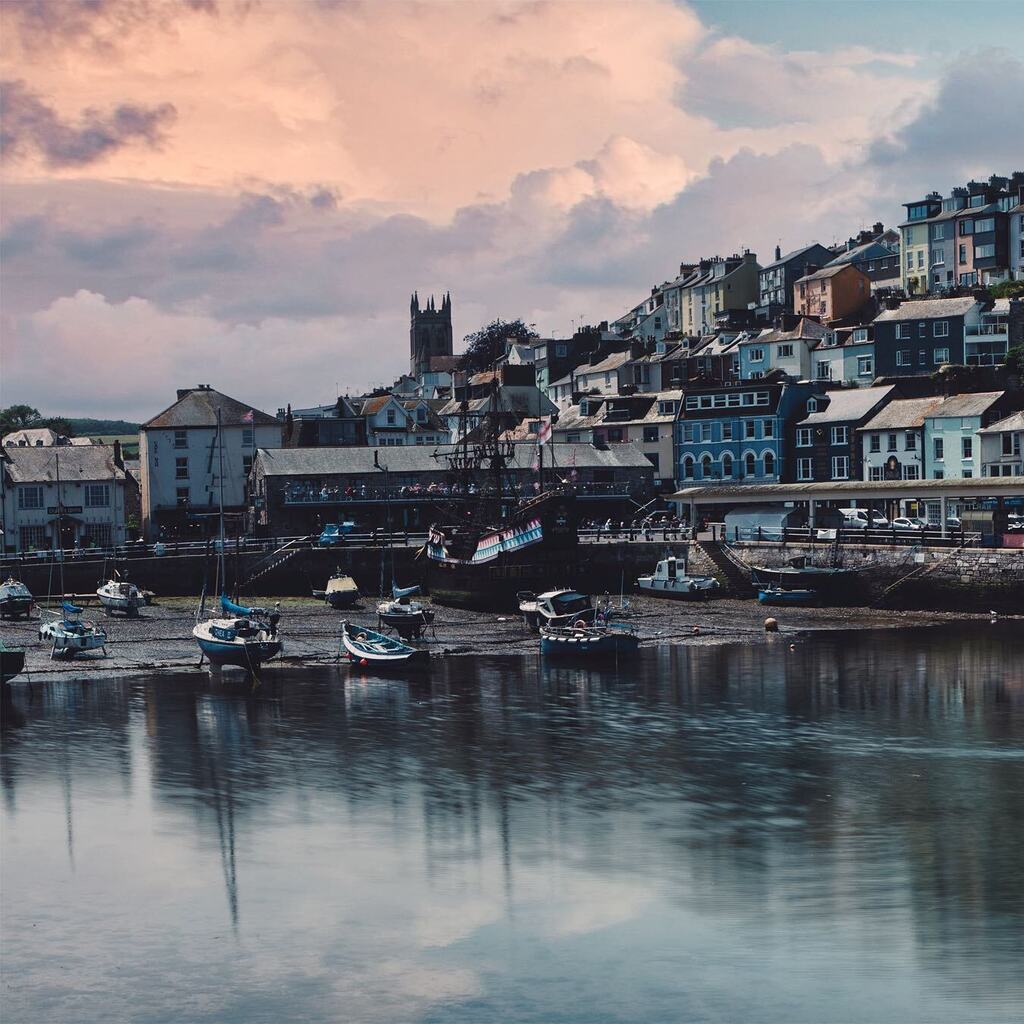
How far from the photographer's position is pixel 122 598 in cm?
7262

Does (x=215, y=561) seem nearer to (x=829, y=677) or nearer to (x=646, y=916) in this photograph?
(x=829, y=677)

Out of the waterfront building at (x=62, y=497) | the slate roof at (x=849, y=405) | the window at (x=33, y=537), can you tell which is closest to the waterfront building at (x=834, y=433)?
the slate roof at (x=849, y=405)

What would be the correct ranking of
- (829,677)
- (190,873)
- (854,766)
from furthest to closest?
(829,677) < (854,766) < (190,873)

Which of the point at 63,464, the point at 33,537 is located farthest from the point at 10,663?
the point at 63,464

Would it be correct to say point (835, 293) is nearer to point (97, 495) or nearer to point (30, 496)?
point (97, 495)

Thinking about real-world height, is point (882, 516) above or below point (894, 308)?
below

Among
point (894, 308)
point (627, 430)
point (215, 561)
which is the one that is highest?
point (894, 308)

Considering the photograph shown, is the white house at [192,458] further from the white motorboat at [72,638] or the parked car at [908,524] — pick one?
the parked car at [908,524]

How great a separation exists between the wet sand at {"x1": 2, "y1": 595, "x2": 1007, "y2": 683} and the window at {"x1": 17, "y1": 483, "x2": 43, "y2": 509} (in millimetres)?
26279

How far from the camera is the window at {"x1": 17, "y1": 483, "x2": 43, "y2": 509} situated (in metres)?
101

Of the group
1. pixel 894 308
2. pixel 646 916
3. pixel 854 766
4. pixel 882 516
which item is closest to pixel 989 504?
pixel 882 516

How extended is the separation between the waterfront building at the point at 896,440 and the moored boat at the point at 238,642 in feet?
183

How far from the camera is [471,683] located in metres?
53.3

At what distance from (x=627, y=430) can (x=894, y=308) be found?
1168 inches
